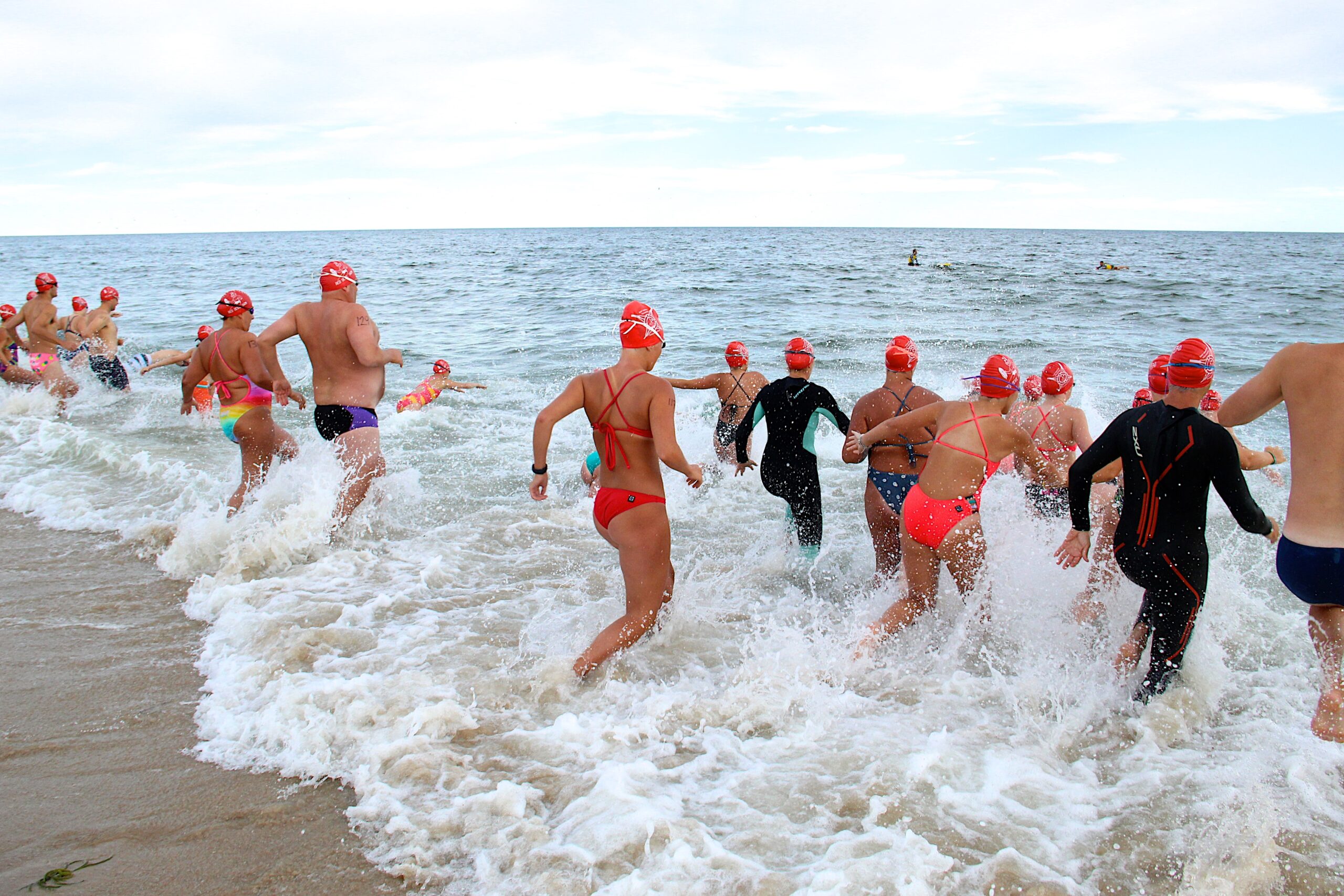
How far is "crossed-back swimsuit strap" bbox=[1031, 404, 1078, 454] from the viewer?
219 inches

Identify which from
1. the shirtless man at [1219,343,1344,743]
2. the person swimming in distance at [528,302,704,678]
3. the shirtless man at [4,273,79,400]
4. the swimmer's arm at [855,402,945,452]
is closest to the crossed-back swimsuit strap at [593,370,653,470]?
the person swimming in distance at [528,302,704,678]

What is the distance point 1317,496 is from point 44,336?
1413 centimetres

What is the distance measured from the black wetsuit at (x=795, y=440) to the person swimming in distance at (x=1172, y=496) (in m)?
2.19

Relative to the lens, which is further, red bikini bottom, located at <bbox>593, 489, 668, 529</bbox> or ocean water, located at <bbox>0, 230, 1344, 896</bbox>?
red bikini bottom, located at <bbox>593, 489, 668, 529</bbox>

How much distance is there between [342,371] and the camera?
6.26m

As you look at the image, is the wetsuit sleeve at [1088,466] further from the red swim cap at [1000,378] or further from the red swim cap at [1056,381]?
the red swim cap at [1056,381]

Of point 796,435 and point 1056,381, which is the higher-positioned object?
point 1056,381

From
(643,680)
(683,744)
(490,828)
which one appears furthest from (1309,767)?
(490,828)

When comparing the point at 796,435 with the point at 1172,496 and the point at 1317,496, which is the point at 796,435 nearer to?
the point at 1172,496

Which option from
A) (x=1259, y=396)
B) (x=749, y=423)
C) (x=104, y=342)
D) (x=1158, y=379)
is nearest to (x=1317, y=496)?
(x=1259, y=396)

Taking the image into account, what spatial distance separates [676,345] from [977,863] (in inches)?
634

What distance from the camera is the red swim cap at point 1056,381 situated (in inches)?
220

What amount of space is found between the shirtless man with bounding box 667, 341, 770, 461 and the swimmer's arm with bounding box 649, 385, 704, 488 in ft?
10.2

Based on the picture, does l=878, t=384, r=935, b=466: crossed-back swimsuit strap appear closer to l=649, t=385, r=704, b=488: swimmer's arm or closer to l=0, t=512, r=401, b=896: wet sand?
l=649, t=385, r=704, b=488: swimmer's arm
